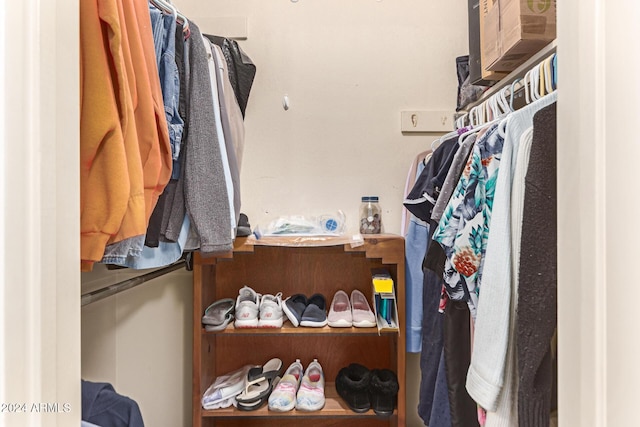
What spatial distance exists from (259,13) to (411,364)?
169 centimetres

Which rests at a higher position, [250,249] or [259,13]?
[259,13]

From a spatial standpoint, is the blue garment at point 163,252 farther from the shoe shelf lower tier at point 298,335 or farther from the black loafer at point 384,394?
the black loafer at point 384,394

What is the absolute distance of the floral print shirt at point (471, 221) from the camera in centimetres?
78

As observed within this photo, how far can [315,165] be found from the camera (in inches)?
67.6

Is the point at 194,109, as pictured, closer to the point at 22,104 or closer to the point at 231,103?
the point at 231,103

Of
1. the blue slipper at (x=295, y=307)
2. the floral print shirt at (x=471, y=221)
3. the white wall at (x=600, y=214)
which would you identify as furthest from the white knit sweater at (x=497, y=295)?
the blue slipper at (x=295, y=307)

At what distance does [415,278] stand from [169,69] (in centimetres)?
104

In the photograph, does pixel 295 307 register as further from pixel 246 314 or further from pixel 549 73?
pixel 549 73

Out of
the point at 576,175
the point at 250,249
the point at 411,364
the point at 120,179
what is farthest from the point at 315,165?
the point at 576,175

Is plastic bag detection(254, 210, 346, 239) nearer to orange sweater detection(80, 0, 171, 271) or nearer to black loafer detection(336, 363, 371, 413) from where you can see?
black loafer detection(336, 363, 371, 413)

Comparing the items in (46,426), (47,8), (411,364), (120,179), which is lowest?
(411,364)

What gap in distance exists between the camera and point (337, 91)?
5.65 ft

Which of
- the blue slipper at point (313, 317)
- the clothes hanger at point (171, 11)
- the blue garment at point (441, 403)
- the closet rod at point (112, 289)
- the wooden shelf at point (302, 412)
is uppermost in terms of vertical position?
the clothes hanger at point (171, 11)

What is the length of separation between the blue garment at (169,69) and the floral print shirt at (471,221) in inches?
26.1
